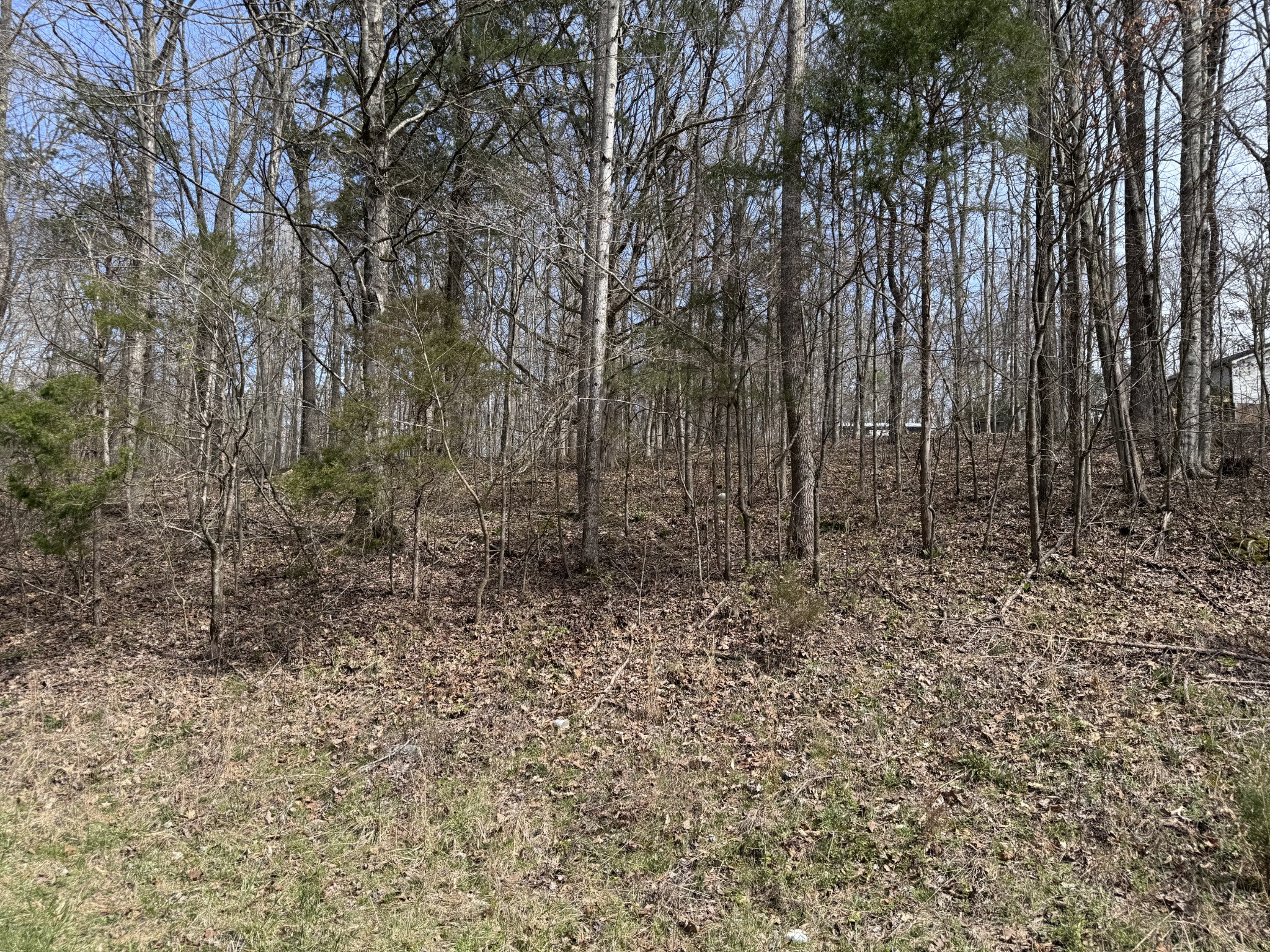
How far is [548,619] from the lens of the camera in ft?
27.6

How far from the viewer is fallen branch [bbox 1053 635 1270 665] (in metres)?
5.64

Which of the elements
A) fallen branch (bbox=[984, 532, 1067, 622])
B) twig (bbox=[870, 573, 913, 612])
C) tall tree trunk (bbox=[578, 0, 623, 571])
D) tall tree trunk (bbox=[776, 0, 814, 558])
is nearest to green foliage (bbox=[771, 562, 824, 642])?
twig (bbox=[870, 573, 913, 612])

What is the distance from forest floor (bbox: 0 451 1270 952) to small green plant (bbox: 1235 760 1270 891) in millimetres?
58

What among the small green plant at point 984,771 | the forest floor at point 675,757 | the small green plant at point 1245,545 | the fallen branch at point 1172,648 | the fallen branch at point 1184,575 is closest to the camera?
the forest floor at point 675,757

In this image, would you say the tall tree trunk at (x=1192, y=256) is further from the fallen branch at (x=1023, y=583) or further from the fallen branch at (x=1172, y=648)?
the fallen branch at (x=1172, y=648)

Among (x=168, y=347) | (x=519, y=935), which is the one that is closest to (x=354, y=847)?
(x=519, y=935)

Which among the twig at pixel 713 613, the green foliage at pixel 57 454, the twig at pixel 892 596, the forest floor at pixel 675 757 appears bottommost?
the forest floor at pixel 675 757

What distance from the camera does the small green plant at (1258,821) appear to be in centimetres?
366

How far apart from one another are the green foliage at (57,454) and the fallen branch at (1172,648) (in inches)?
433

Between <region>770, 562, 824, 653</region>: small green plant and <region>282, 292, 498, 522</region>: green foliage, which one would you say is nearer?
<region>770, 562, 824, 653</region>: small green plant

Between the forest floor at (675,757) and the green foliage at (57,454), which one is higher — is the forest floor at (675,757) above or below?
below

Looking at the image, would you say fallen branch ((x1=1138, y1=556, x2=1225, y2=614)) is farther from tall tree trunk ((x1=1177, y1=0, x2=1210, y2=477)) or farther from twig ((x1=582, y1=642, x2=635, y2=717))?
twig ((x1=582, y1=642, x2=635, y2=717))

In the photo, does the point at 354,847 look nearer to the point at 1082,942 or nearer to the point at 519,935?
the point at 519,935

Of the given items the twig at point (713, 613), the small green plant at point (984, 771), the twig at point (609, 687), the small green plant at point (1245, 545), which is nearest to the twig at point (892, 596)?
the twig at point (713, 613)
